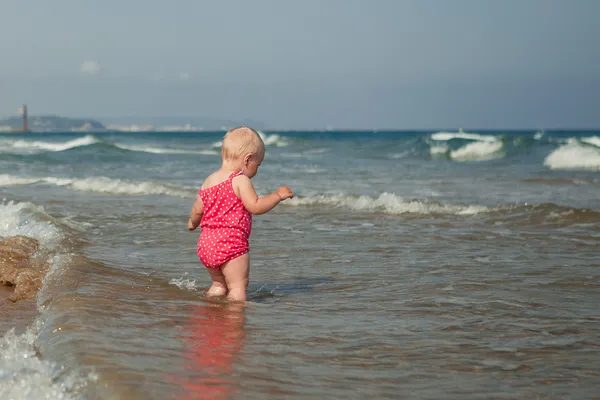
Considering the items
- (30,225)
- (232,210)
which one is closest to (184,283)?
(232,210)

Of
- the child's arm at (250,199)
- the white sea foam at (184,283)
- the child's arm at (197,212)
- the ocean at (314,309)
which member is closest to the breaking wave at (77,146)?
the ocean at (314,309)

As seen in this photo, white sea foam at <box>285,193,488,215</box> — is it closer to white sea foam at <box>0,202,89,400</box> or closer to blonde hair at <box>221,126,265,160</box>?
blonde hair at <box>221,126,265,160</box>

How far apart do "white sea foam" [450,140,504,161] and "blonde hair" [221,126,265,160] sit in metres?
34.3

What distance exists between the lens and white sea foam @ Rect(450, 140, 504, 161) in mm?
38688

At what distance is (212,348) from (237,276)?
1285mm

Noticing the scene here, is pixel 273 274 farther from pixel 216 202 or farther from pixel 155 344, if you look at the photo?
pixel 155 344

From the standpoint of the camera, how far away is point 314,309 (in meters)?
4.62

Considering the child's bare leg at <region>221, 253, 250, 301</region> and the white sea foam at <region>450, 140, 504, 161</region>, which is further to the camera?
the white sea foam at <region>450, 140, 504, 161</region>

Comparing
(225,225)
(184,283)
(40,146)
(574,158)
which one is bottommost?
(40,146)

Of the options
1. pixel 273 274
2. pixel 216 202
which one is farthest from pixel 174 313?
pixel 273 274

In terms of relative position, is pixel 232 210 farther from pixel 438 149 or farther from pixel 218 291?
pixel 438 149

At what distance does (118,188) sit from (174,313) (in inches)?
460

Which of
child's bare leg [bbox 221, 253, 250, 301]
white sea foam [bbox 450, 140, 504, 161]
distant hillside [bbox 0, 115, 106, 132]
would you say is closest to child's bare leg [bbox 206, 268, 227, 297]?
child's bare leg [bbox 221, 253, 250, 301]

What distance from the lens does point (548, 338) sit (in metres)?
3.89
